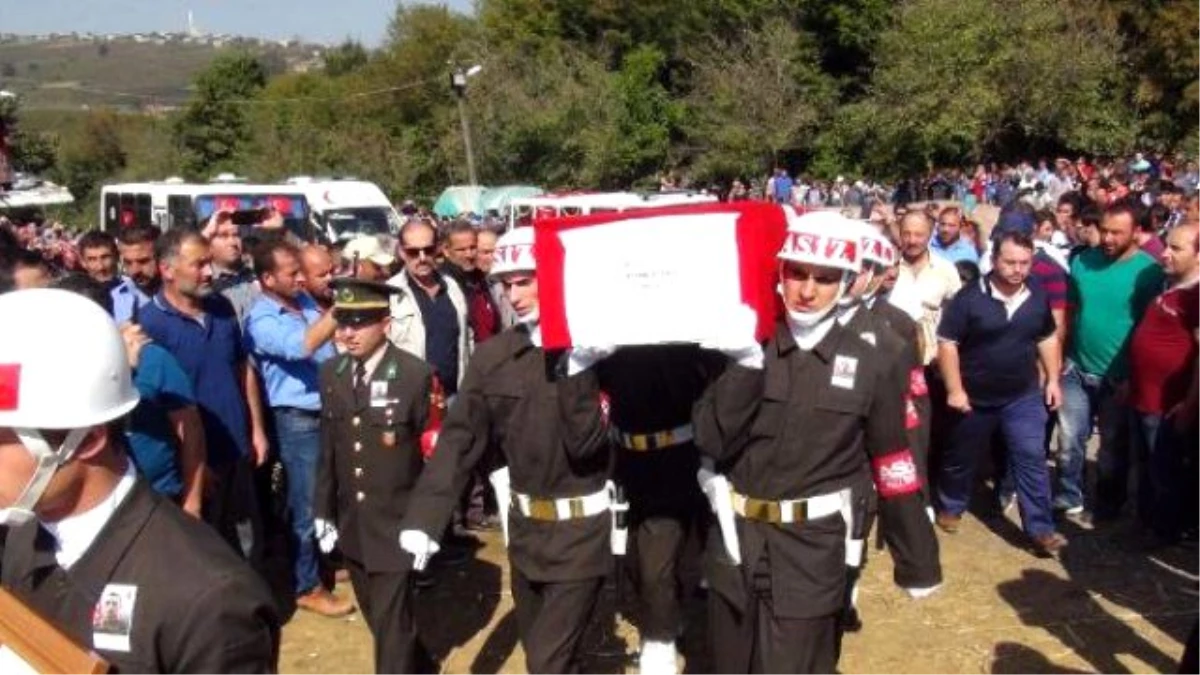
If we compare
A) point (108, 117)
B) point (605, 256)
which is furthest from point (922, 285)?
point (108, 117)

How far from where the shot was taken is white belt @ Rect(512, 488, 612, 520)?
462 centimetres

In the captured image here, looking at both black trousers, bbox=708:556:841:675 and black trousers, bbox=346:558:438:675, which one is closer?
black trousers, bbox=708:556:841:675

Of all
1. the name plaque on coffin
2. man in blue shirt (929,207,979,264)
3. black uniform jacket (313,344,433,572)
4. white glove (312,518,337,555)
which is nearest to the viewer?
the name plaque on coffin

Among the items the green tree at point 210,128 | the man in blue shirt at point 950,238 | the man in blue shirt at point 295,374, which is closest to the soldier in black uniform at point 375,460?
the man in blue shirt at point 295,374

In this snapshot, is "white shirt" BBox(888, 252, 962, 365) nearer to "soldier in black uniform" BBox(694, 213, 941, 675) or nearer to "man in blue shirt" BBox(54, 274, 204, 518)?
"soldier in black uniform" BBox(694, 213, 941, 675)

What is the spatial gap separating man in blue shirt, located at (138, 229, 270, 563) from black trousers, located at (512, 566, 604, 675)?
71.7 inches

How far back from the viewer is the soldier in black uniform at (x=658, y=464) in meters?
4.96

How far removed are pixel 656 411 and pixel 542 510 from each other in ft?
2.24

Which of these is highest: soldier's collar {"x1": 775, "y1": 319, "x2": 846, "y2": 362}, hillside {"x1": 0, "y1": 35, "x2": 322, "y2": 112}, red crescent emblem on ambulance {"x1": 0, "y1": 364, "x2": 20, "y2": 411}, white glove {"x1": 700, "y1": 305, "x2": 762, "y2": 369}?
hillside {"x1": 0, "y1": 35, "x2": 322, "y2": 112}

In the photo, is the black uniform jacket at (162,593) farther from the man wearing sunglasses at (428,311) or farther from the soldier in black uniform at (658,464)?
the man wearing sunglasses at (428,311)

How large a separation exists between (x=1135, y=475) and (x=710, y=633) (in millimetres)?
4276

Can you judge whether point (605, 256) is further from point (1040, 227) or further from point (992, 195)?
point (992, 195)

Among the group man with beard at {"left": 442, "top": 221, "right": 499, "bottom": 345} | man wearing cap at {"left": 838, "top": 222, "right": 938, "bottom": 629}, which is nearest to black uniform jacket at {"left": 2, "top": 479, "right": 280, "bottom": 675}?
man wearing cap at {"left": 838, "top": 222, "right": 938, "bottom": 629}

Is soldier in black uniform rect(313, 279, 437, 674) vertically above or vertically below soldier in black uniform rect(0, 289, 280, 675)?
below
